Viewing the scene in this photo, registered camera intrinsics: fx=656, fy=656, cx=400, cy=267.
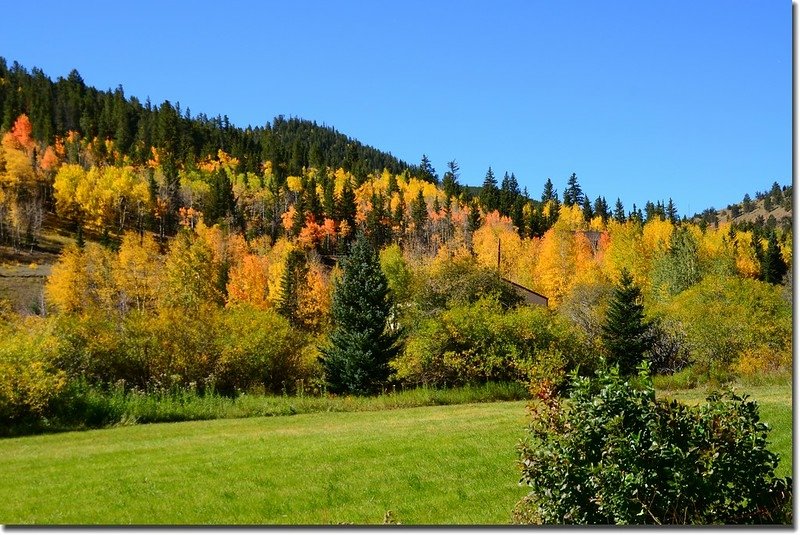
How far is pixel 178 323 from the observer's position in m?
24.6

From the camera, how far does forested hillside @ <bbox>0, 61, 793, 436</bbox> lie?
79.7 ft

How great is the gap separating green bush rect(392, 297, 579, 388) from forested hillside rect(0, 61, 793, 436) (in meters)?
0.09

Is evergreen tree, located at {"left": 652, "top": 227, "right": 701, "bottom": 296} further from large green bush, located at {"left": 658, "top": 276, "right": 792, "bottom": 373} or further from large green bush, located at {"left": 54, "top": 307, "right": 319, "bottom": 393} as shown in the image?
large green bush, located at {"left": 54, "top": 307, "right": 319, "bottom": 393}

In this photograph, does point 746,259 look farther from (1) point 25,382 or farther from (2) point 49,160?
(2) point 49,160

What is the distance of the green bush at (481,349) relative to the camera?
25.8 metres

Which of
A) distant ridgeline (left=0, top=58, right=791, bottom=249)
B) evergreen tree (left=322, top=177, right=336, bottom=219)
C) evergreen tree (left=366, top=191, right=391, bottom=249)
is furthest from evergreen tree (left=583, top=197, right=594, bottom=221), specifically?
evergreen tree (left=322, top=177, right=336, bottom=219)

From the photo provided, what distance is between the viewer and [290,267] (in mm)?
54438

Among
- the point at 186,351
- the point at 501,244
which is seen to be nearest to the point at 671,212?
the point at 501,244

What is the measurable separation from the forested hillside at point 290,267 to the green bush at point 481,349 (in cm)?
9

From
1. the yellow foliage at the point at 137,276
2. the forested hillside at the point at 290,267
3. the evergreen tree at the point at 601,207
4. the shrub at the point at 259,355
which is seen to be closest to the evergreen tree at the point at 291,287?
the forested hillside at the point at 290,267

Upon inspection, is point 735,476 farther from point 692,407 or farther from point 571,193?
point 571,193

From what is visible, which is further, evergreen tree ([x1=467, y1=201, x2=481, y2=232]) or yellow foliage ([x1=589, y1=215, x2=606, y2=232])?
yellow foliage ([x1=589, y1=215, x2=606, y2=232])

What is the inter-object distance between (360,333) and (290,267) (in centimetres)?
2924

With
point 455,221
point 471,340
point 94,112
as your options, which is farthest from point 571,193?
point 471,340
